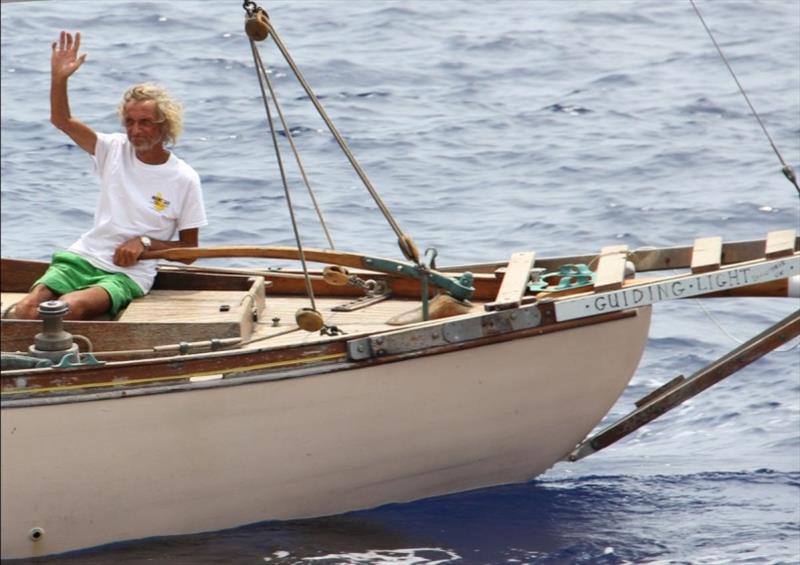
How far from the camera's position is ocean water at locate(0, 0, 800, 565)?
7.65 meters

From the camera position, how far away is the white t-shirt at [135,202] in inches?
306

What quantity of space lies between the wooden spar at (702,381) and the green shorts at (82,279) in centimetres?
218

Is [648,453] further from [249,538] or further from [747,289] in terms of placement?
[249,538]

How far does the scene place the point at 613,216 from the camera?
44.5ft

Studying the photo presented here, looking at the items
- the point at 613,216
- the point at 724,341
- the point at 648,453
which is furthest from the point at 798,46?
the point at 648,453

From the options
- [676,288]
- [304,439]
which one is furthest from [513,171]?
[304,439]

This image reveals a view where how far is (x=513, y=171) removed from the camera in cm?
1502

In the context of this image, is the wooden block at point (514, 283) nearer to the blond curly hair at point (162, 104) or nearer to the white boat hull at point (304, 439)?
the white boat hull at point (304, 439)

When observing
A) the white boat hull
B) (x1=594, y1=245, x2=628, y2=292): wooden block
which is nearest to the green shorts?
the white boat hull

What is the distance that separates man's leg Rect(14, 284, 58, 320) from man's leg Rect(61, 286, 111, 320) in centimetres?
10

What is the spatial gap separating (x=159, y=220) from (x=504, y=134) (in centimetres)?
873

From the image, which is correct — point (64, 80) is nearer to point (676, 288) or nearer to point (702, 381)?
point (676, 288)

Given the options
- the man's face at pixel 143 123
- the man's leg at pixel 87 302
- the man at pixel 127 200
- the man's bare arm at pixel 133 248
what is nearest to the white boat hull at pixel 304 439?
the man's leg at pixel 87 302

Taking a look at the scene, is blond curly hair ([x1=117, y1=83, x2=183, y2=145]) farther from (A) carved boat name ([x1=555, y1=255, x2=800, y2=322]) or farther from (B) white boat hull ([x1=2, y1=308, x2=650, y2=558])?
(A) carved boat name ([x1=555, y1=255, x2=800, y2=322])
